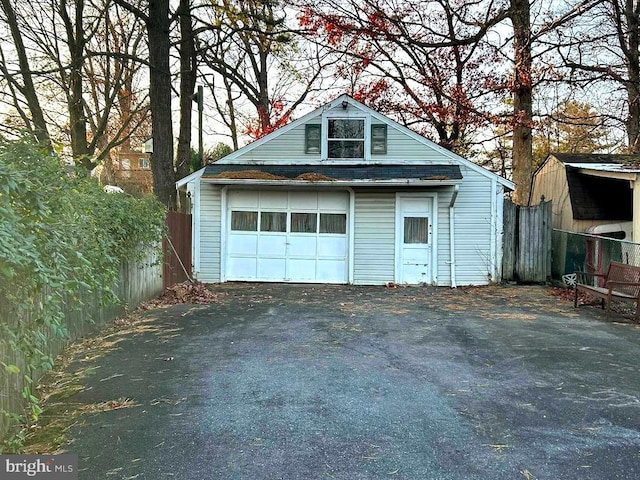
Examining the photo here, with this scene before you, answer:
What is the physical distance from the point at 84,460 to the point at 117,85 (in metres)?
16.8

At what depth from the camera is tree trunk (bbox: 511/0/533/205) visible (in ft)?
51.3

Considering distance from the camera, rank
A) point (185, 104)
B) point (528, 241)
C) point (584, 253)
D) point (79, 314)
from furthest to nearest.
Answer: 1. point (185, 104)
2. point (528, 241)
3. point (584, 253)
4. point (79, 314)

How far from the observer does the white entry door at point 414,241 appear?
38.0 ft

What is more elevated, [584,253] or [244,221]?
[244,221]

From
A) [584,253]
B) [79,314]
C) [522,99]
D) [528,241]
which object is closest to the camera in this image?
[79,314]

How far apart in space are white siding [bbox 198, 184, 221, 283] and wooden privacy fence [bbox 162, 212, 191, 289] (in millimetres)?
362

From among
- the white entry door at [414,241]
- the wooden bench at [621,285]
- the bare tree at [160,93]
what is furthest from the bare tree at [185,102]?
the wooden bench at [621,285]

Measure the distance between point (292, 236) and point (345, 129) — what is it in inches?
116

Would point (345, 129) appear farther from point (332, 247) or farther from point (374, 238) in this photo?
point (332, 247)

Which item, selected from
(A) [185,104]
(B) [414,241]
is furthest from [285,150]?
(A) [185,104]

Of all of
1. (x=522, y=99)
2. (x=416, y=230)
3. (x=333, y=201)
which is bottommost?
(x=416, y=230)

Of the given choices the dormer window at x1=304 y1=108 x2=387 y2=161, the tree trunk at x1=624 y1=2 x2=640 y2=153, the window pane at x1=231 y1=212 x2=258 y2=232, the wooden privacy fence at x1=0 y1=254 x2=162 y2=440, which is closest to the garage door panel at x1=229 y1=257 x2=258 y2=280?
the window pane at x1=231 y1=212 x2=258 y2=232

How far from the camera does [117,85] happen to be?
17.2m

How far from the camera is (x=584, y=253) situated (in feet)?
34.3
